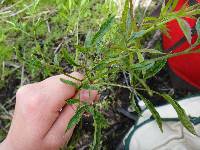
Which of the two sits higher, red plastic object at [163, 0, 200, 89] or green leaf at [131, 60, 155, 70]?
green leaf at [131, 60, 155, 70]

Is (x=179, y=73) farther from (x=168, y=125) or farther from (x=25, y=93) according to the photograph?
(x=25, y=93)

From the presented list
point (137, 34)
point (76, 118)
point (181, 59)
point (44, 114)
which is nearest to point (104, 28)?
point (137, 34)

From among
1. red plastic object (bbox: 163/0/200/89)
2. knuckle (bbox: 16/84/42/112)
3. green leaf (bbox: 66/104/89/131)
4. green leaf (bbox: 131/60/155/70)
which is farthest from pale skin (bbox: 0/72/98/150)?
red plastic object (bbox: 163/0/200/89)

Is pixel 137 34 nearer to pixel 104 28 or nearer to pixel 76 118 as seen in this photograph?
pixel 104 28

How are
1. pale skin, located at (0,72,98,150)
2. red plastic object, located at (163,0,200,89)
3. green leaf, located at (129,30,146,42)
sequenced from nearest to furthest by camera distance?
green leaf, located at (129,30,146,42) → pale skin, located at (0,72,98,150) → red plastic object, located at (163,0,200,89)

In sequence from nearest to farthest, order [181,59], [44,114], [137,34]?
[137,34], [44,114], [181,59]

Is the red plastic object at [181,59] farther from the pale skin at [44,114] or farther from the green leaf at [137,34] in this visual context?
the green leaf at [137,34]

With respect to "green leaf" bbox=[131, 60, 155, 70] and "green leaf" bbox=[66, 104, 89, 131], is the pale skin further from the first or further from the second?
"green leaf" bbox=[131, 60, 155, 70]
